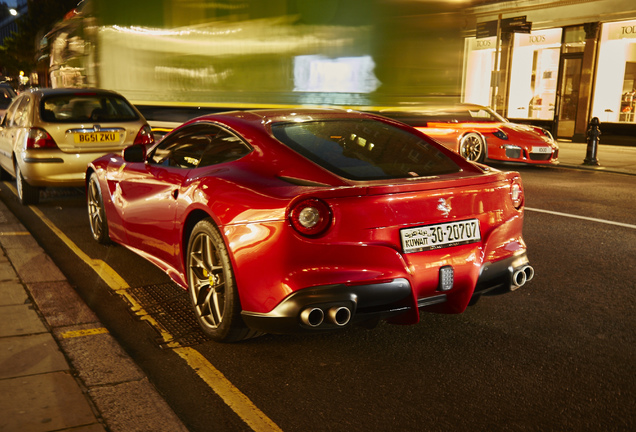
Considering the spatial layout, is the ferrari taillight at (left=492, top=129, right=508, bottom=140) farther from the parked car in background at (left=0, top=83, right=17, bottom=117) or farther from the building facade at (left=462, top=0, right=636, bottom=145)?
the parked car in background at (left=0, top=83, right=17, bottom=117)

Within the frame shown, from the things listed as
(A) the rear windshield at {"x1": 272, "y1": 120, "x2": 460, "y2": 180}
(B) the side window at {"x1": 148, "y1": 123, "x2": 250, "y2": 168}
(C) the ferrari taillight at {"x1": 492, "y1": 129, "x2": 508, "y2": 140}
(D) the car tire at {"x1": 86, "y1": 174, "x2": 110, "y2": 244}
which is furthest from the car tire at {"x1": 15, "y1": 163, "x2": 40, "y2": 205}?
(C) the ferrari taillight at {"x1": 492, "y1": 129, "x2": 508, "y2": 140}

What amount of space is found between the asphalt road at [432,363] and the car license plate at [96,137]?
3.08m

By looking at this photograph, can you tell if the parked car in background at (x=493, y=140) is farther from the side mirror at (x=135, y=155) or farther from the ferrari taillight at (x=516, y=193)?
the ferrari taillight at (x=516, y=193)

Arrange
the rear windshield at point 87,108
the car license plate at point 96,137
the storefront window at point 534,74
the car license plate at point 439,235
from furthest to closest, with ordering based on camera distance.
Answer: the storefront window at point 534,74 < the rear windshield at point 87,108 < the car license plate at point 96,137 < the car license plate at point 439,235

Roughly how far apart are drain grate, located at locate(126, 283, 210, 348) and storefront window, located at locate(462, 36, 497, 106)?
21.7m

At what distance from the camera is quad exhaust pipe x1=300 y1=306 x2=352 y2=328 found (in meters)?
3.35

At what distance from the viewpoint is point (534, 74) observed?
23094 millimetres

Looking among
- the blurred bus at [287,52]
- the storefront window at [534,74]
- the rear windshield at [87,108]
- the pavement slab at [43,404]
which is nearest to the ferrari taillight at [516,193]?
the pavement slab at [43,404]

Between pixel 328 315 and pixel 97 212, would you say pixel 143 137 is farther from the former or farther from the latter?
pixel 328 315

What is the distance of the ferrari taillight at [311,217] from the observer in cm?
338

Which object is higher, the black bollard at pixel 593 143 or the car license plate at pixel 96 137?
the car license plate at pixel 96 137

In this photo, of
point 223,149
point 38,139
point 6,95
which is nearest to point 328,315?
point 223,149

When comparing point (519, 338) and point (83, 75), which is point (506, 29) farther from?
point (519, 338)

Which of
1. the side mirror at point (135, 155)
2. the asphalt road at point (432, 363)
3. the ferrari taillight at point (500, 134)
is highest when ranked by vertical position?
the side mirror at point (135, 155)
